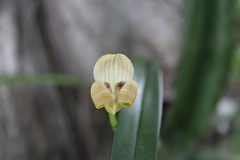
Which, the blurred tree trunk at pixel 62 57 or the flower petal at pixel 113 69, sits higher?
the blurred tree trunk at pixel 62 57

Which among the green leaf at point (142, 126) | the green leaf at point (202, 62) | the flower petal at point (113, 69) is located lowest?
the green leaf at point (142, 126)

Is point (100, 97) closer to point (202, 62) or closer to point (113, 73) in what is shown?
point (113, 73)

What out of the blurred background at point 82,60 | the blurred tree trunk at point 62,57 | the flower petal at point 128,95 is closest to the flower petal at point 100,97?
the flower petal at point 128,95

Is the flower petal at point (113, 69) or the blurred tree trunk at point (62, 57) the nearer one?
the flower petal at point (113, 69)

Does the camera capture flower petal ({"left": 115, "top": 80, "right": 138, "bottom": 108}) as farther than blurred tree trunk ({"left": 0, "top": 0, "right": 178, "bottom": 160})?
No

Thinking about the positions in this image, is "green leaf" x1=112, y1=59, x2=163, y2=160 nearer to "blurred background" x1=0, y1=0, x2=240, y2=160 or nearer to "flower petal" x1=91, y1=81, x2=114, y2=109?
"flower petal" x1=91, y1=81, x2=114, y2=109

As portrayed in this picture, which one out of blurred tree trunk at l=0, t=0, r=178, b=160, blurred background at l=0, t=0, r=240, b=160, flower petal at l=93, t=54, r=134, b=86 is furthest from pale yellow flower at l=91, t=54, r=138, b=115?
blurred tree trunk at l=0, t=0, r=178, b=160

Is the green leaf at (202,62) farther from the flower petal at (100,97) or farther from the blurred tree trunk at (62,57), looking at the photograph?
the flower petal at (100,97)
